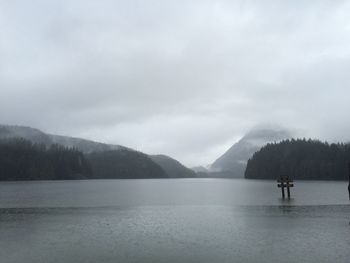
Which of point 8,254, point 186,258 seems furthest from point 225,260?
point 8,254

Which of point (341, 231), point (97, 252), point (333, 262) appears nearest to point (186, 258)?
point (97, 252)

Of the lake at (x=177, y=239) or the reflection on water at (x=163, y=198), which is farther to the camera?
the reflection on water at (x=163, y=198)

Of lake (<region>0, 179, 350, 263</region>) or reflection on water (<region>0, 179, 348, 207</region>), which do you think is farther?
reflection on water (<region>0, 179, 348, 207</region>)

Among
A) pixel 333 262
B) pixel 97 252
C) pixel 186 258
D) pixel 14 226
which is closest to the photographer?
pixel 333 262

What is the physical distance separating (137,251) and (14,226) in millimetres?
17816

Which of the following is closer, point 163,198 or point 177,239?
point 177,239

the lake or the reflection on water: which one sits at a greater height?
the reflection on water

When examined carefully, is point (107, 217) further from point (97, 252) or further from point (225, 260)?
point (225, 260)

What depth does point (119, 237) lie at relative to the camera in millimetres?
33125

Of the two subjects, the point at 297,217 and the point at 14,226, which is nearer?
the point at 14,226

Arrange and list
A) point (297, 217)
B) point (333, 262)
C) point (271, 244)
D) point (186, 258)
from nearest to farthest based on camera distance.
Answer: point (333, 262), point (186, 258), point (271, 244), point (297, 217)

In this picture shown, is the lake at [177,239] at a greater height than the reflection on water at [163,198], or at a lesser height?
lesser

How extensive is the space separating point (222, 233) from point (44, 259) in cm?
1551

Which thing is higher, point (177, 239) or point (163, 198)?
point (163, 198)
